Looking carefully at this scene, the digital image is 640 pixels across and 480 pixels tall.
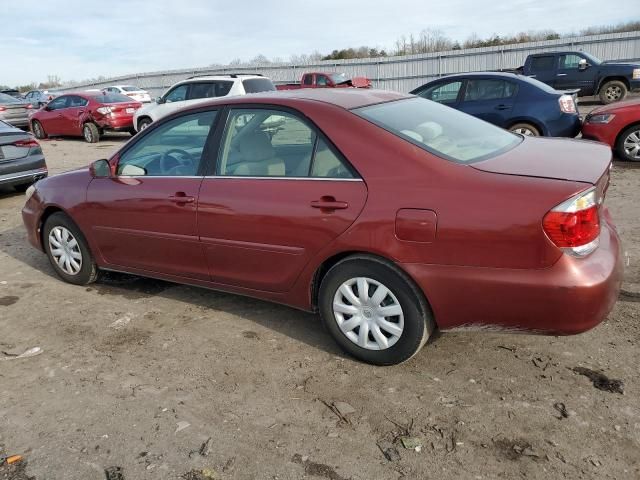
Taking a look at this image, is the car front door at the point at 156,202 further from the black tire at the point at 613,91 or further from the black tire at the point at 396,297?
the black tire at the point at 613,91

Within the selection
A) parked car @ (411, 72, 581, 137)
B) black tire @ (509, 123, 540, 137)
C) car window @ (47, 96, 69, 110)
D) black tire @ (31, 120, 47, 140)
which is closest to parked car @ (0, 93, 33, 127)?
black tire @ (31, 120, 47, 140)

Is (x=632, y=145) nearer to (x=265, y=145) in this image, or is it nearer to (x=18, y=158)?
(x=265, y=145)

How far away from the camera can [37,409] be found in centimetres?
310

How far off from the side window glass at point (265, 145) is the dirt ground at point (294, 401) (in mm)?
1153

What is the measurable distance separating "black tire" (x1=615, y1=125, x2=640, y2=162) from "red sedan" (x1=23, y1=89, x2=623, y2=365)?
18.6ft

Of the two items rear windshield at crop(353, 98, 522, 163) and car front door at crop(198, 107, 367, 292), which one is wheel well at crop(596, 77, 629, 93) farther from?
car front door at crop(198, 107, 367, 292)

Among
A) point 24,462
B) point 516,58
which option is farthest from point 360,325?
point 516,58

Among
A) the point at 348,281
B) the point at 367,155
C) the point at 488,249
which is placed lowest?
the point at 348,281

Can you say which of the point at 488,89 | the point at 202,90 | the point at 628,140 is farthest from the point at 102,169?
the point at 202,90

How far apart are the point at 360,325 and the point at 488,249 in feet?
3.01

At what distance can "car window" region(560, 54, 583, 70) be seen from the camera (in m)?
17.5

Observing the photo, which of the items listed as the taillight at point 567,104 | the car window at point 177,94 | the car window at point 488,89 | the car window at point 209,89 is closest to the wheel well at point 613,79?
the taillight at point 567,104

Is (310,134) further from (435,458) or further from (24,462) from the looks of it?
(24,462)

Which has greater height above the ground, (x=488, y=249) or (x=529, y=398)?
(x=488, y=249)
